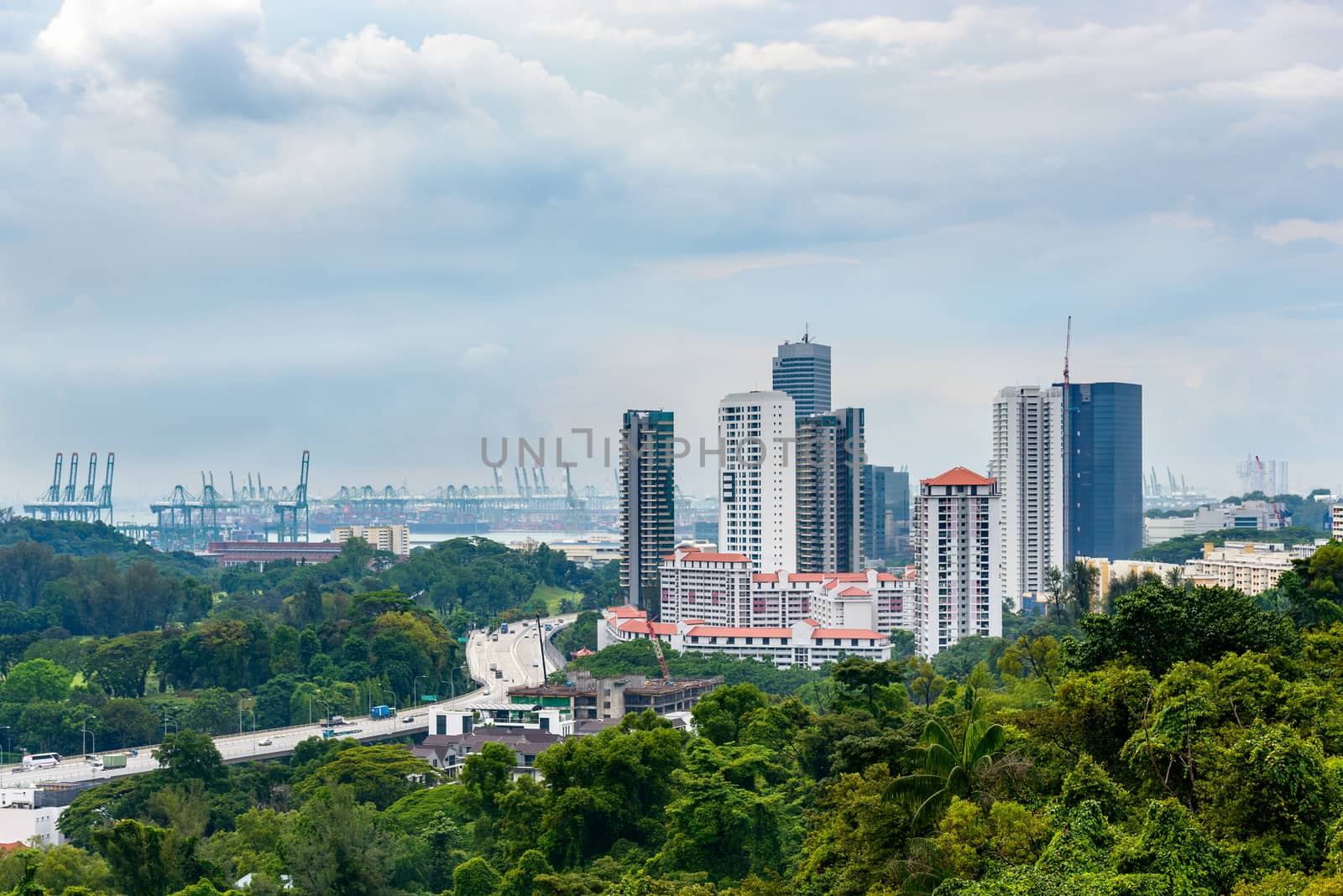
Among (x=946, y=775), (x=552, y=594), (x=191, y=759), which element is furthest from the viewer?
(x=552, y=594)

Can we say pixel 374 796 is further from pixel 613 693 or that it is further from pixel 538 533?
pixel 538 533

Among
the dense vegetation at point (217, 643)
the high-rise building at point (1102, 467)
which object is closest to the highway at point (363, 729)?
the dense vegetation at point (217, 643)

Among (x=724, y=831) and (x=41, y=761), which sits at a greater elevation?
(x=724, y=831)

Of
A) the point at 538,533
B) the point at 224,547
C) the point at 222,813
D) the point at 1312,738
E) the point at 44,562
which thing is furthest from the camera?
the point at 538,533

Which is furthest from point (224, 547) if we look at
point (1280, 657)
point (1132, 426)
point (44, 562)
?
point (1280, 657)

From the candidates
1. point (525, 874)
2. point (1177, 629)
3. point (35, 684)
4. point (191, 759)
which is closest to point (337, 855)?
point (525, 874)

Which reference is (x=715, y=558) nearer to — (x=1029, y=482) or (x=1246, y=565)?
(x=1029, y=482)
